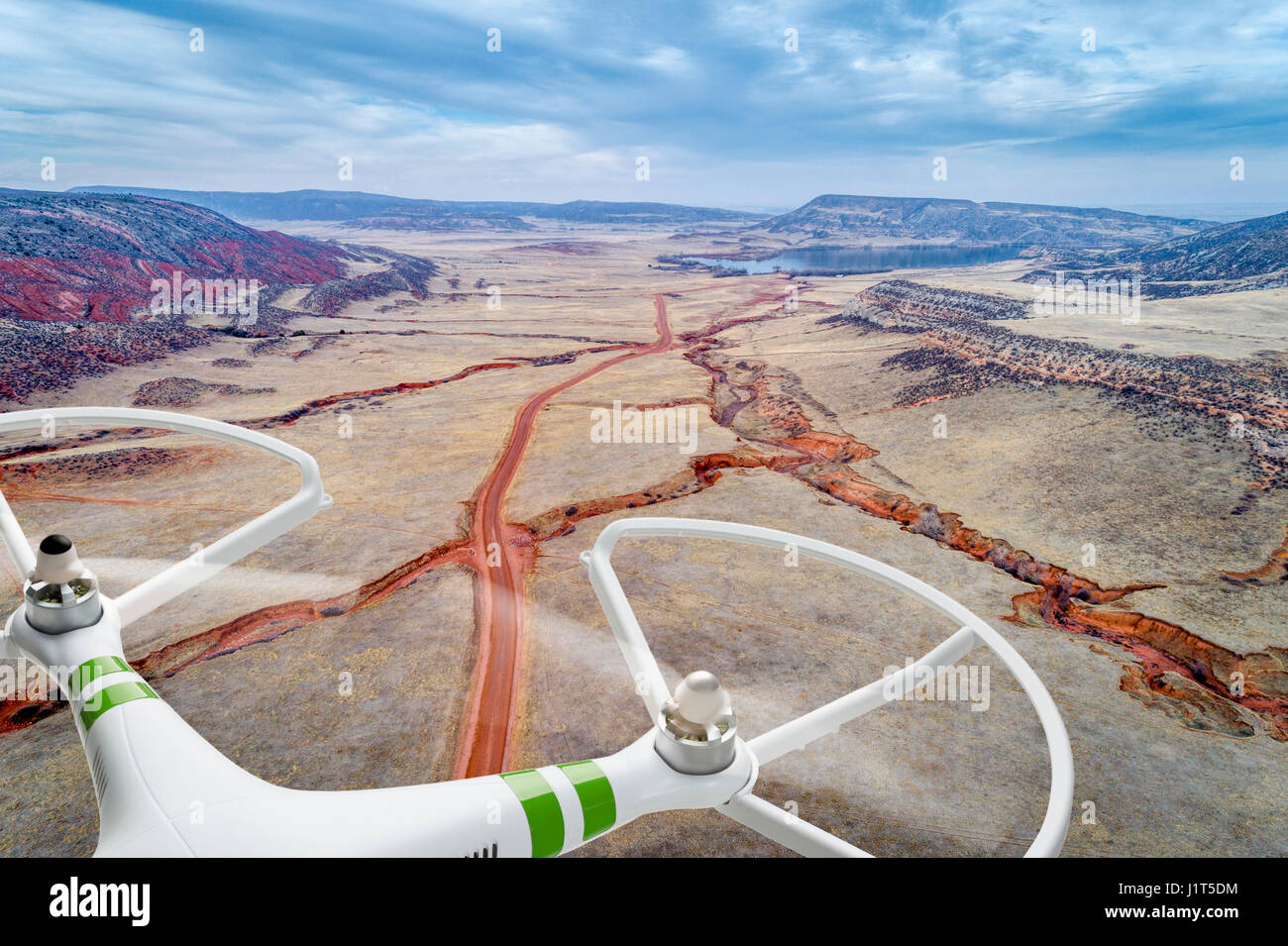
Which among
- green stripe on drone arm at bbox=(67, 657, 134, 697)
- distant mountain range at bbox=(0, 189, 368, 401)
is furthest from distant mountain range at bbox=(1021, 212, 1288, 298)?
distant mountain range at bbox=(0, 189, 368, 401)

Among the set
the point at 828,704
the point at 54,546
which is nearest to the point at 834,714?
the point at 828,704

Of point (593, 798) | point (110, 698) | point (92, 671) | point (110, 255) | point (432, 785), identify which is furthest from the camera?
point (110, 255)

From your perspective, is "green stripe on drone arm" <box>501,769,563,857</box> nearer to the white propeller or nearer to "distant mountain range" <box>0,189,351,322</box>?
the white propeller

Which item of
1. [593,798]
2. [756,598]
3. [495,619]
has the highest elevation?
[593,798]

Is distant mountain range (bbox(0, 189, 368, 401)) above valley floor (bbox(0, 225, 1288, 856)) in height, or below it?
above

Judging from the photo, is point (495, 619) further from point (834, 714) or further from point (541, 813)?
point (541, 813)

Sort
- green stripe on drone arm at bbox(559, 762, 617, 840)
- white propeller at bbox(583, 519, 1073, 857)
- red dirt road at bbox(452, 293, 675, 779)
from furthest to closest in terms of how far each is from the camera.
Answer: red dirt road at bbox(452, 293, 675, 779)
green stripe on drone arm at bbox(559, 762, 617, 840)
white propeller at bbox(583, 519, 1073, 857)

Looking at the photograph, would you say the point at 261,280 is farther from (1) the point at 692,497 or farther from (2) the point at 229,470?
(1) the point at 692,497
